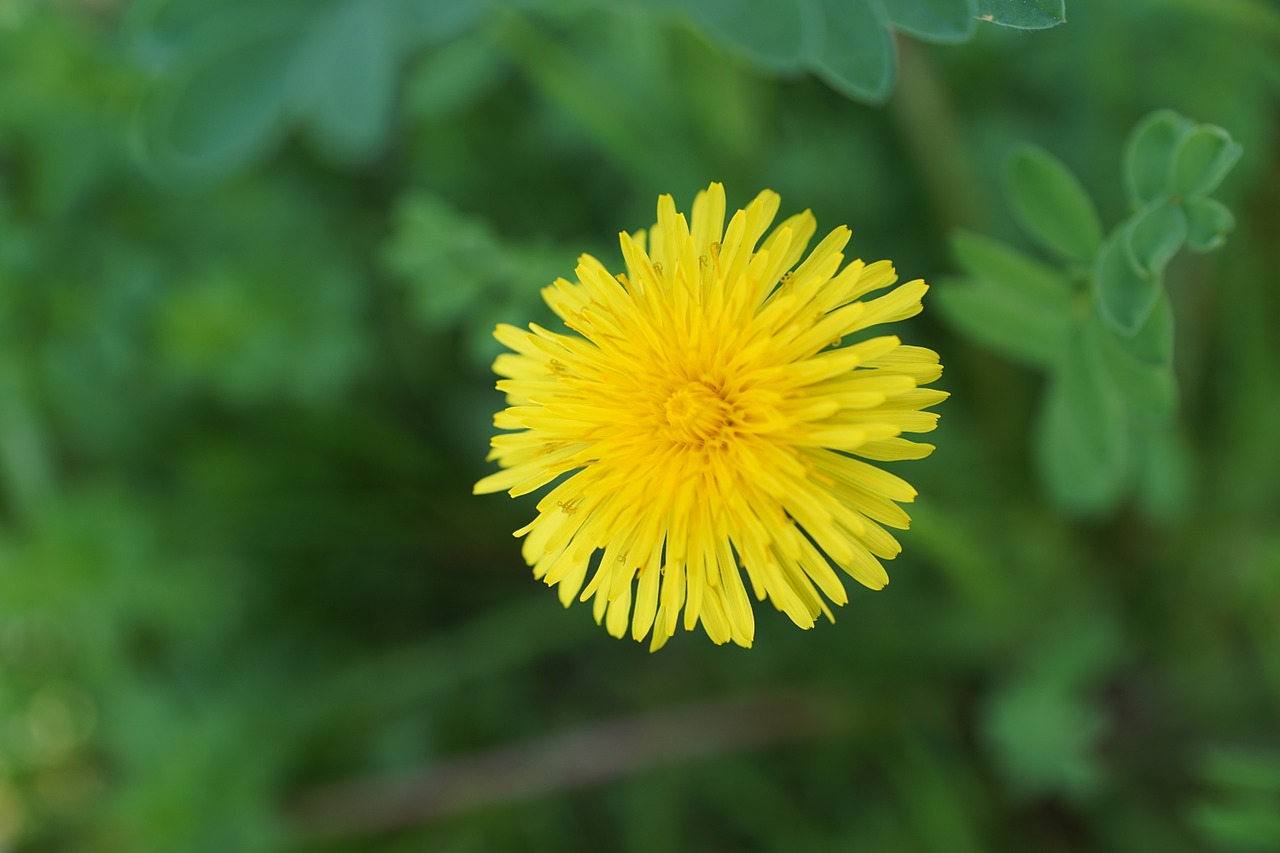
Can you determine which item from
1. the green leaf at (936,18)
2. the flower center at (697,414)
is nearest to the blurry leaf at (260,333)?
the flower center at (697,414)

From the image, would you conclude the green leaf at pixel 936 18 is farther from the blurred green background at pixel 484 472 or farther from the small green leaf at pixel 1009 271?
the blurred green background at pixel 484 472

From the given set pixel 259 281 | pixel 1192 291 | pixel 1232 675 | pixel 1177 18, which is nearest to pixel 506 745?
pixel 259 281

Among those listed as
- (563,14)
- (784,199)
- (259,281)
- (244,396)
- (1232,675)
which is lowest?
(1232,675)

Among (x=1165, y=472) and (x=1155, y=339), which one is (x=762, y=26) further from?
(x=1165, y=472)

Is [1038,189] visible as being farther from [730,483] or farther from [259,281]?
[259,281]

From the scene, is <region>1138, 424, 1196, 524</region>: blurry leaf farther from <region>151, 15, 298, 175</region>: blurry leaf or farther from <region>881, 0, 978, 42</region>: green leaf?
<region>151, 15, 298, 175</region>: blurry leaf

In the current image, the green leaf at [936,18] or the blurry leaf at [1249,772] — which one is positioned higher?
the green leaf at [936,18]

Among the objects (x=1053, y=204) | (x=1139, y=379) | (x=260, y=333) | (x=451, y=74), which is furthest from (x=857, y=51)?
(x=260, y=333)
